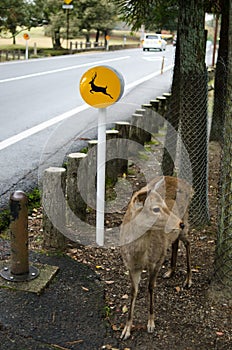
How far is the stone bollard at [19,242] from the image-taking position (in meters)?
3.97

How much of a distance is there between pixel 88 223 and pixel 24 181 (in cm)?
153

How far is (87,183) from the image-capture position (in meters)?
5.50

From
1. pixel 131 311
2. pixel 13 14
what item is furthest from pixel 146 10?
pixel 13 14

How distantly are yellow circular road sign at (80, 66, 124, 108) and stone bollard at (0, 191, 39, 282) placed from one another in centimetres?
124

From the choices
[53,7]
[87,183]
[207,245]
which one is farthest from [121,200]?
[53,7]

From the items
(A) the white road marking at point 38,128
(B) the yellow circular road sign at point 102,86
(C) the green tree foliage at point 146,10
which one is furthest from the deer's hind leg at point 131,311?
(A) the white road marking at point 38,128

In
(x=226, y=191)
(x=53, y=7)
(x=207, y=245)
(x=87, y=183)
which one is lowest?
(x=207, y=245)

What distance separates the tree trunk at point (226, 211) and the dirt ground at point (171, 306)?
212mm

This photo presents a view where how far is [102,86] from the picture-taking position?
4508 millimetres

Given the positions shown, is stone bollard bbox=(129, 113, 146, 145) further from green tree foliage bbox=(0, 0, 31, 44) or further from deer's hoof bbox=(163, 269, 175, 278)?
green tree foliage bbox=(0, 0, 31, 44)

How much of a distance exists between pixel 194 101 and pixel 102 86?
169 cm

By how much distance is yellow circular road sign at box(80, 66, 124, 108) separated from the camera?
14.7 feet

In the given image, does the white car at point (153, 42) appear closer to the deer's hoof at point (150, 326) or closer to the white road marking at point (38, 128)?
the white road marking at point (38, 128)

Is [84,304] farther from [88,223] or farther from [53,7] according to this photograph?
[53,7]
